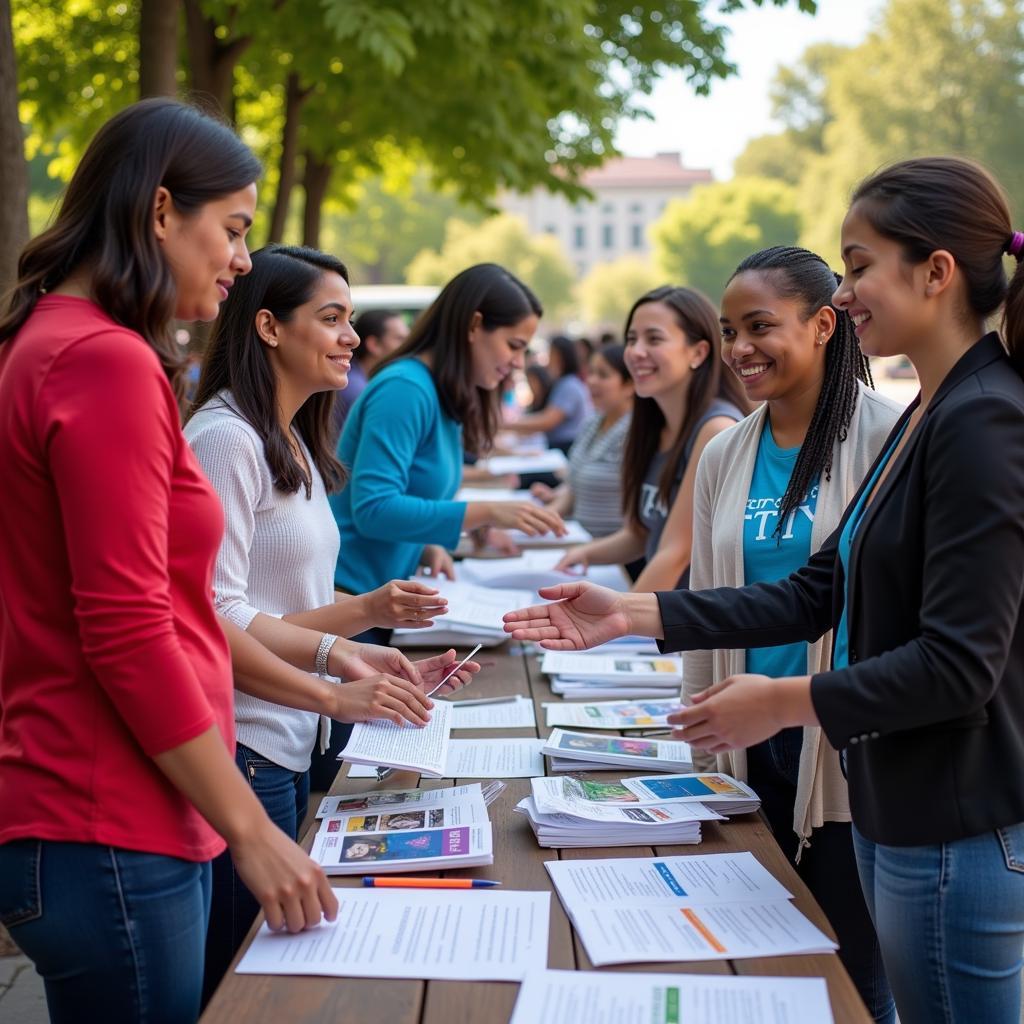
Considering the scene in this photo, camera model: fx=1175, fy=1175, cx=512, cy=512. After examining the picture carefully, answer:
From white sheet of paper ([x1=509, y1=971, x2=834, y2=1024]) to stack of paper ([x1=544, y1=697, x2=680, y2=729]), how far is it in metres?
1.20

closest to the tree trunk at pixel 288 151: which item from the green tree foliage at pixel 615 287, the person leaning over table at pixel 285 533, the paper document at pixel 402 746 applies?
the person leaning over table at pixel 285 533

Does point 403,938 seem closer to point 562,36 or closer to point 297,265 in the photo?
point 297,265

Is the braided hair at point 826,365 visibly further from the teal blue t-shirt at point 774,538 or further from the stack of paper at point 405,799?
the stack of paper at point 405,799

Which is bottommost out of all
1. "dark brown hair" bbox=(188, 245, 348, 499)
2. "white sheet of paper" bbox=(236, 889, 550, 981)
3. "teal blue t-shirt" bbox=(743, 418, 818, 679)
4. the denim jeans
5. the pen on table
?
the denim jeans

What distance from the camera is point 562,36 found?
657 centimetres

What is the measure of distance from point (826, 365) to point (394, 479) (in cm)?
138

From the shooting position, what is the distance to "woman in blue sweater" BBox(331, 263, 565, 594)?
3469mm

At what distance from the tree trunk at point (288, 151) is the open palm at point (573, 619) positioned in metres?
6.55

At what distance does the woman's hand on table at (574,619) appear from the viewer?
7.34 ft

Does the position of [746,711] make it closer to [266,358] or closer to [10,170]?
[266,358]

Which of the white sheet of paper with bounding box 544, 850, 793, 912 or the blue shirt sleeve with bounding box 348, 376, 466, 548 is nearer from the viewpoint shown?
the white sheet of paper with bounding box 544, 850, 793, 912

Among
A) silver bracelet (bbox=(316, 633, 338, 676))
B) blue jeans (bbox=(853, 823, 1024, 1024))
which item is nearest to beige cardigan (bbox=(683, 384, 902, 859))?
blue jeans (bbox=(853, 823, 1024, 1024))

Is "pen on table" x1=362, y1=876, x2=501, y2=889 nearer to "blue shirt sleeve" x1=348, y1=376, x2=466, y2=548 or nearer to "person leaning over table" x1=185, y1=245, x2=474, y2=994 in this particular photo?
"person leaning over table" x1=185, y1=245, x2=474, y2=994

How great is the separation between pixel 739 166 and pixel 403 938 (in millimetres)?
80978
